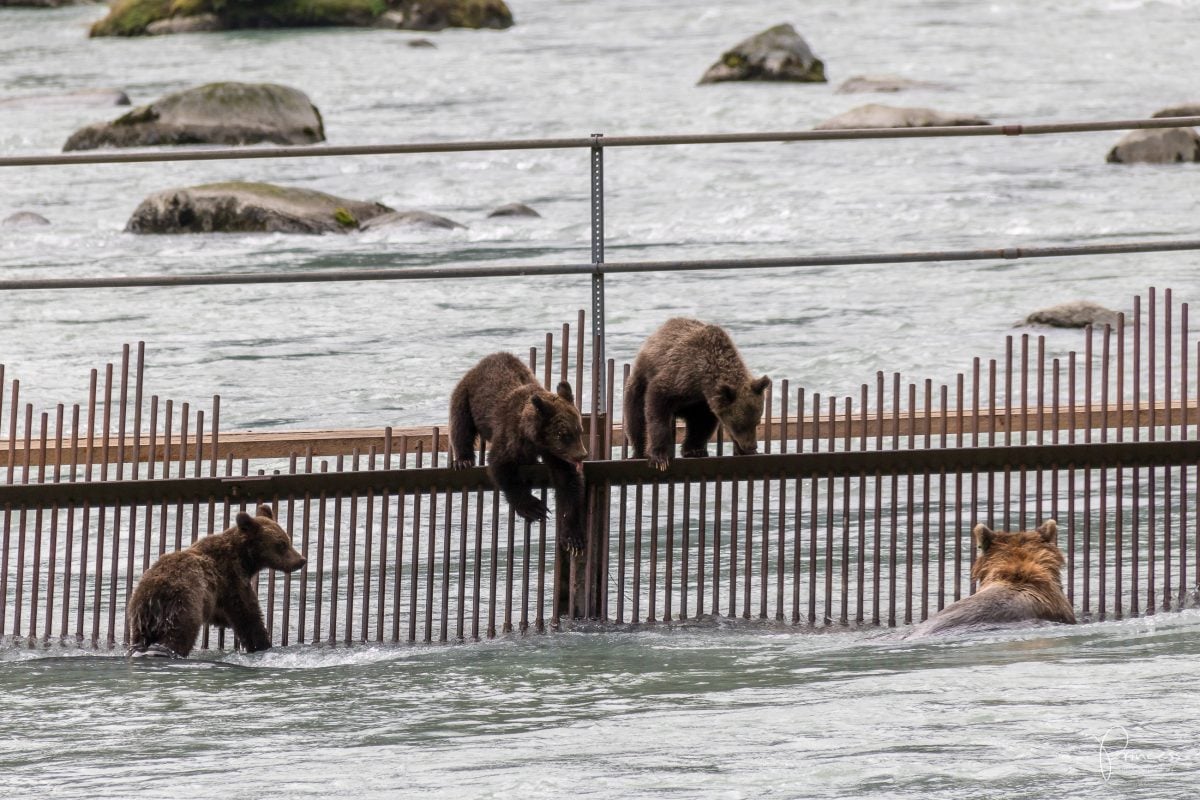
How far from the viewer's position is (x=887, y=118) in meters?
28.6

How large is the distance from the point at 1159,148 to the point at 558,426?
2123cm

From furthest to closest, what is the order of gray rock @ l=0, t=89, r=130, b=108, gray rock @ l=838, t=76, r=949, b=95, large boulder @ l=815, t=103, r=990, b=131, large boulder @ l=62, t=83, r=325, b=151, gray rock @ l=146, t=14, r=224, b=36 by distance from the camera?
gray rock @ l=146, t=14, r=224, b=36 → gray rock @ l=0, t=89, r=130, b=108 → gray rock @ l=838, t=76, r=949, b=95 → large boulder @ l=62, t=83, r=325, b=151 → large boulder @ l=815, t=103, r=990, b=131

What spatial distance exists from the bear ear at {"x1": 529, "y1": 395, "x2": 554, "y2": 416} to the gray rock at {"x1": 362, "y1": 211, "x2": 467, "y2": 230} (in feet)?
53.5

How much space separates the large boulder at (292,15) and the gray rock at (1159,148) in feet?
53.9

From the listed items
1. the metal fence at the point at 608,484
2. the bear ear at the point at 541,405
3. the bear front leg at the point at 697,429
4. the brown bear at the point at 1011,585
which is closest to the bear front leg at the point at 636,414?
the metal fence at the point at 608,484

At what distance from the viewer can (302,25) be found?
4197 centimetres

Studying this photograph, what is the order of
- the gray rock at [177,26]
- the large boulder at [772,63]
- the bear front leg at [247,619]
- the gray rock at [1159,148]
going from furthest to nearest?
the gray rock at [177,26]
the large boulder at [772,63]
the gray rock at [1159,148]
the bear front leg at [247,619]

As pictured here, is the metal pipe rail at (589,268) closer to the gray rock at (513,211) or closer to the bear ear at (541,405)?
the bear ear at (541,405)

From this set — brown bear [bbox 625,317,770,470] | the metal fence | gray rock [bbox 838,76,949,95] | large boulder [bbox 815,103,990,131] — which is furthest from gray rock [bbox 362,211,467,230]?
brown bear [bbox 625,317,770,470]

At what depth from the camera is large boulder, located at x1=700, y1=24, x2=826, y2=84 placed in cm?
3397

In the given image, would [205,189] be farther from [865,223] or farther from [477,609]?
[477,609]

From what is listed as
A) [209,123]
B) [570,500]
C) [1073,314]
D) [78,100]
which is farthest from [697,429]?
[78,100]

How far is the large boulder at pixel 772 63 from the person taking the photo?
3397cm

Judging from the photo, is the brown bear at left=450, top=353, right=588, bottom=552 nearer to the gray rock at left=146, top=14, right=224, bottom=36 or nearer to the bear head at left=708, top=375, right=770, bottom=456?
the bear head at left=708, top=375, right=770, bottom=456
